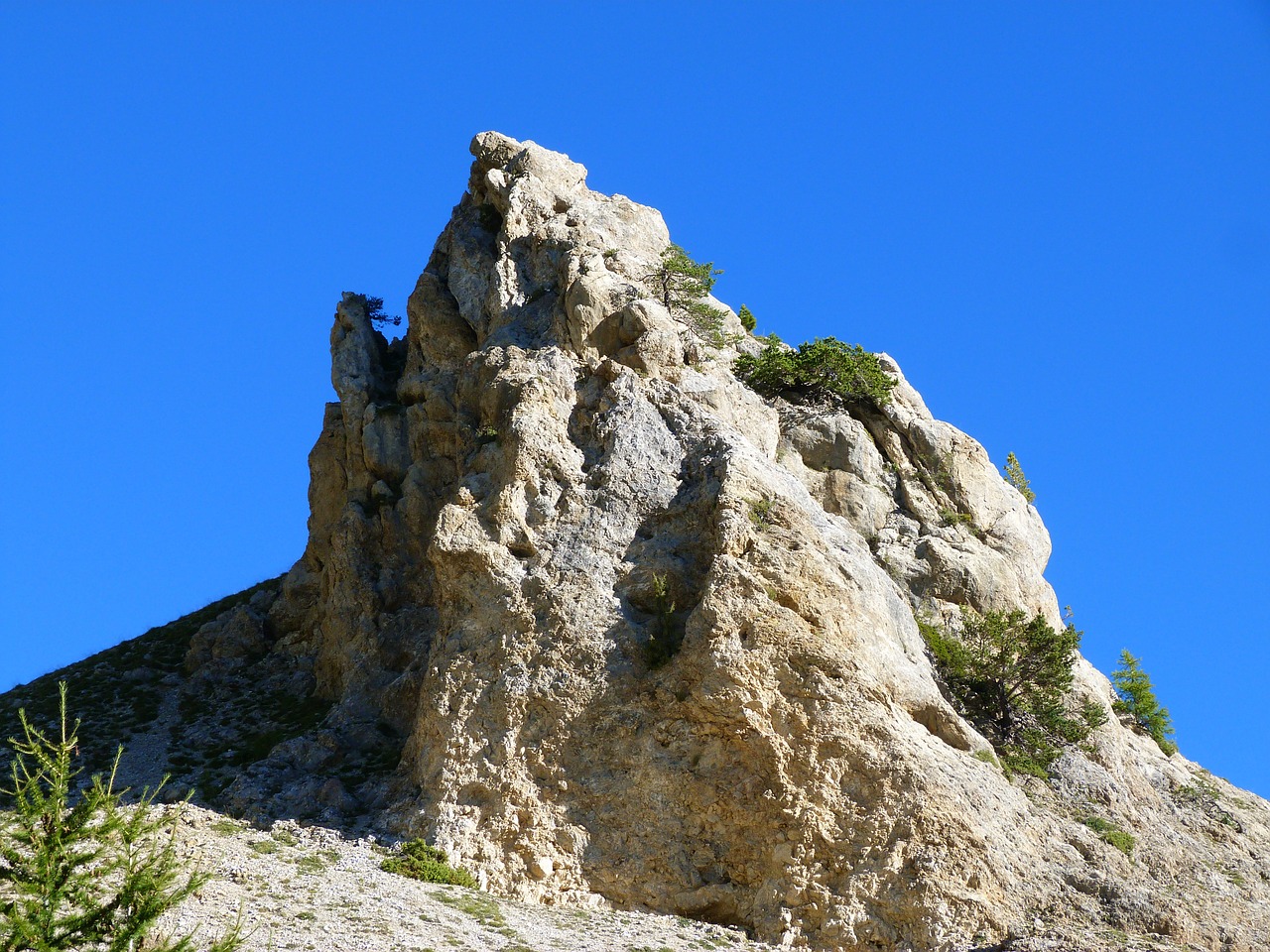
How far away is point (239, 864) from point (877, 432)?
26672 millimetres

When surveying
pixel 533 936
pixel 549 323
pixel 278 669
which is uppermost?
pixel 549 323

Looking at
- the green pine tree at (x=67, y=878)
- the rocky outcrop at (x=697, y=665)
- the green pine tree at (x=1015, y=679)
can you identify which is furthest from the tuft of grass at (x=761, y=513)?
the green pine tree at (x=67, y=878)

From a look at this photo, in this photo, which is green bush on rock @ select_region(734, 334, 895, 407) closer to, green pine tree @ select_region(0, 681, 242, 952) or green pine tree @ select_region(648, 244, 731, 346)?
green pine tree @ select_region(648, 244, 731, 346)

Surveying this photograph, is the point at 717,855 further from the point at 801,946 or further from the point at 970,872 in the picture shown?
the point at 970,872

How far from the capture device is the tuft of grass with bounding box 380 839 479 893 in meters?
30.5

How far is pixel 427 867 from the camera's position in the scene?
30672 millimetres

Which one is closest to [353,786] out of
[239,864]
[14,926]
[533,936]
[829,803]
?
[239,864]

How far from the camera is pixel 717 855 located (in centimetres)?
3203

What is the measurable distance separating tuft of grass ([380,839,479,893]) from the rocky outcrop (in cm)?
50

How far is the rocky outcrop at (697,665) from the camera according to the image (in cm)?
3125

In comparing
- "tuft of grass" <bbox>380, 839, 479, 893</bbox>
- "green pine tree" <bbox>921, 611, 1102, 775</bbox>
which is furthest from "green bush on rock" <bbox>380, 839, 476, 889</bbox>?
"green pine tree" <bbox>921, 611, 1102, 775</bbox>

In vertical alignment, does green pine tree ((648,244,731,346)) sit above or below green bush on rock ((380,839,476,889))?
above

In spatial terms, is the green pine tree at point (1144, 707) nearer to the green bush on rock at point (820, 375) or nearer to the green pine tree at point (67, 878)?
the green bush on rock at point (820, 375)

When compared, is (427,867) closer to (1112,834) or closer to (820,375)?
(1112,834)
